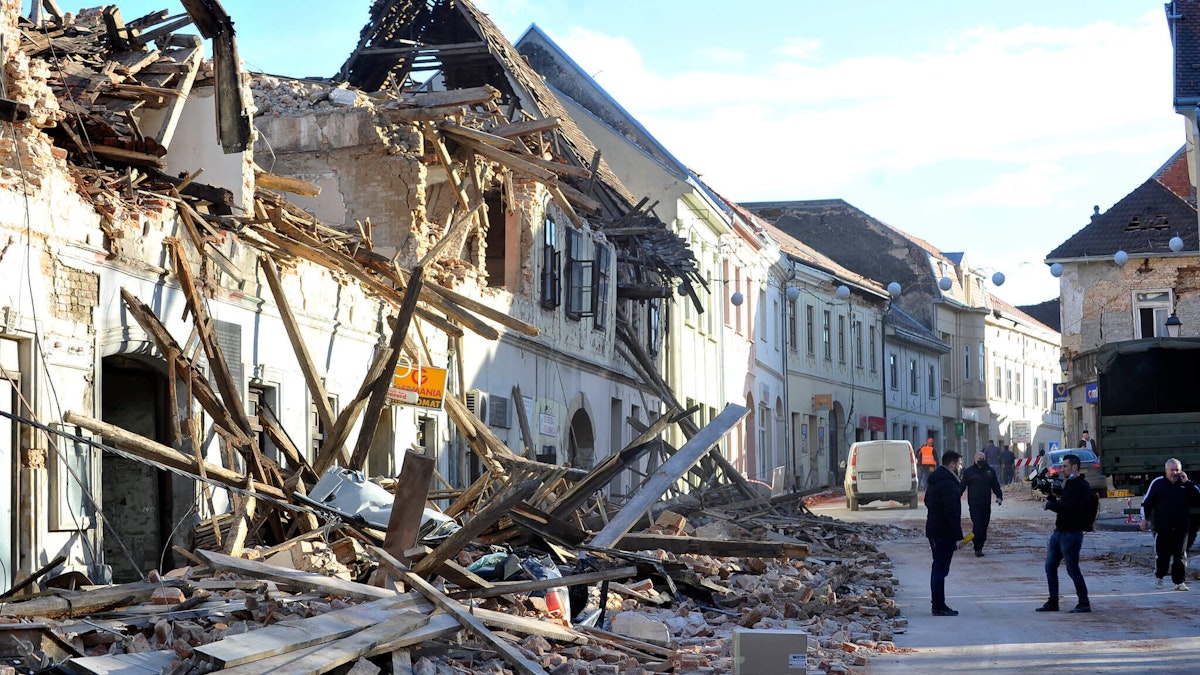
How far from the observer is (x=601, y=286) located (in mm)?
29953

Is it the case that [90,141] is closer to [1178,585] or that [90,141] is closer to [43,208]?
[43,208]

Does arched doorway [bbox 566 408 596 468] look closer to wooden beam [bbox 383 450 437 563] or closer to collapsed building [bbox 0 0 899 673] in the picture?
collapsed building [bbox 0 0 899 673]

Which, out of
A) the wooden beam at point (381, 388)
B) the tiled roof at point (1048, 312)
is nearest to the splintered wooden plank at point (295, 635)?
the wooden beam at point (381, 388)

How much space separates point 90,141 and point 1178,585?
39.6ft

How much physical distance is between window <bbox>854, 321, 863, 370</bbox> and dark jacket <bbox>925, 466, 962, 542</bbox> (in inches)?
1726

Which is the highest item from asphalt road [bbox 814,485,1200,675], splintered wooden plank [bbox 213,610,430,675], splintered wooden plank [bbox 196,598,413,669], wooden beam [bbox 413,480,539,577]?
wooden beam [bbox 413,480,539,577]

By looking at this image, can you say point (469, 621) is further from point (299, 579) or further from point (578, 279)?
point (578, 279)

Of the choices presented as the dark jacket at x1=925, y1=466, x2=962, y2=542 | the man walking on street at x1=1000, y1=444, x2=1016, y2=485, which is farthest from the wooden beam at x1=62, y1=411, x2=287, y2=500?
the man walking on street at x1=1000, y1=444, x2=1016, y2=485

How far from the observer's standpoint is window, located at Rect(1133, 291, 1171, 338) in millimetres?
47281

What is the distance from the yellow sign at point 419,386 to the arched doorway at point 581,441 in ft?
30.0

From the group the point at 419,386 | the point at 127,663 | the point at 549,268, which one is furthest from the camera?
the point at 549,268

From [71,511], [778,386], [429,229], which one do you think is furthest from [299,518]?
[778,386]

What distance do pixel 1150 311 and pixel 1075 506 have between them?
116 ft

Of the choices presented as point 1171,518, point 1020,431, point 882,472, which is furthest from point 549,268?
point 1020,431
